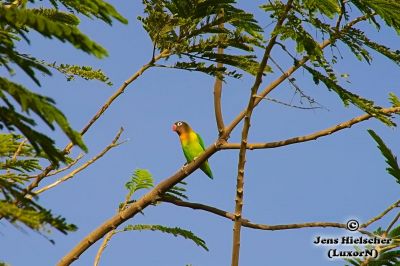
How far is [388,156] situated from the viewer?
4.04 metres

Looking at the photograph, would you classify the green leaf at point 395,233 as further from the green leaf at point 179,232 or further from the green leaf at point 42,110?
the green leaf at point 42,110

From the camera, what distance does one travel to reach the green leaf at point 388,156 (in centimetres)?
403

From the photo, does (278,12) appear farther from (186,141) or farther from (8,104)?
(186,141)

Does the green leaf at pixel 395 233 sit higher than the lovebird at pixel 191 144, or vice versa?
the lovebird at pixel 191 144

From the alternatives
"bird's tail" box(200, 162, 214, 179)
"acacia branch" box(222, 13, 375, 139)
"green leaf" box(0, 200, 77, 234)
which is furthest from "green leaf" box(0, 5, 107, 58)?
"bird's tail" box(200, 162, 214, 179)

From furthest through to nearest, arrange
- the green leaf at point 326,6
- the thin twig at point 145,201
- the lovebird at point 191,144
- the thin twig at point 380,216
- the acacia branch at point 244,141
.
Answer: the lovebird at point 191,144 < the thin twig at point 145,201 < the thin twig at point 380,216 < the acacia branch at point 244,141 < the green leaf at point 326,6

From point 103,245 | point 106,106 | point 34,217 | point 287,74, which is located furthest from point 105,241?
point 34,217

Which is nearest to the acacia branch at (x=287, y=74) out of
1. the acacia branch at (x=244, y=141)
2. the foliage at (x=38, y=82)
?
the acacia branch at (x=244, y=141)

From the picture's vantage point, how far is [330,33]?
4414mm

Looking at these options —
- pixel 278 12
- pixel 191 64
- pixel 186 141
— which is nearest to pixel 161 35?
pixel 191 64

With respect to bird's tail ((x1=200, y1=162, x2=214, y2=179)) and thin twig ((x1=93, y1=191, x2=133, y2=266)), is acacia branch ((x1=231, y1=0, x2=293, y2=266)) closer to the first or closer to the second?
thin twig ((x1=93, y1=191, x2=133, y2=266))

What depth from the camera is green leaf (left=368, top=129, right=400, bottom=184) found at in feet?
13.2

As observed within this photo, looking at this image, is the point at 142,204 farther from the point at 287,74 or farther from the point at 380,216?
the point at 380,216

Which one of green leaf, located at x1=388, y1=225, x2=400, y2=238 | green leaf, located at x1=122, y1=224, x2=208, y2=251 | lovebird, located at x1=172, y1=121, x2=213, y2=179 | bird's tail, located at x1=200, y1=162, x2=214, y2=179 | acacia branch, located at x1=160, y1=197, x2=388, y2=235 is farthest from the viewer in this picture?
lovebird, located at x1=172, y1=121, x2=213, y2=179
